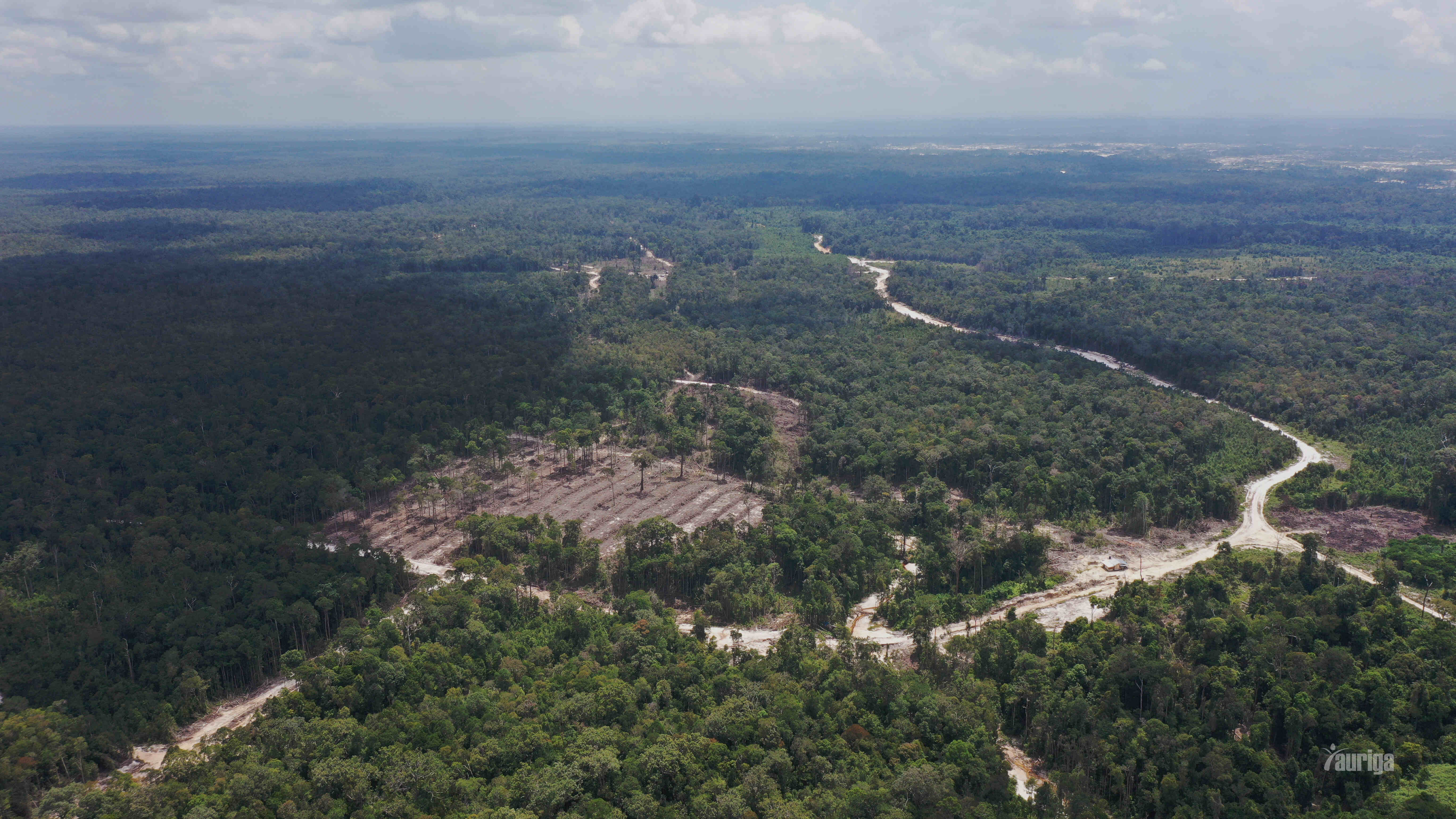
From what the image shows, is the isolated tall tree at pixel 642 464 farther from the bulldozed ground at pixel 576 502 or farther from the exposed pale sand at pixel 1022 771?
the exposed pale sand at pixel 1022 771

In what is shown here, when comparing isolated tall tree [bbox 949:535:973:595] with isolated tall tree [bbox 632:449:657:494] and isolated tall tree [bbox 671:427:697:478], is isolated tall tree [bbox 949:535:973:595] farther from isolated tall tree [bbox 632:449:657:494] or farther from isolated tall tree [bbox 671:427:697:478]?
isolated tall tree [bbox 632:449:657:494]

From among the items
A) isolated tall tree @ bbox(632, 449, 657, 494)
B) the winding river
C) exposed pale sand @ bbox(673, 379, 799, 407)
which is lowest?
the winding river

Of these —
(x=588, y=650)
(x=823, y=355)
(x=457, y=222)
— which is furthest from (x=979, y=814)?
(x=457, y=222)

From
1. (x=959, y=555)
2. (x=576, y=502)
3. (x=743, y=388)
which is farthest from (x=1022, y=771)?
(x=743, y=388)

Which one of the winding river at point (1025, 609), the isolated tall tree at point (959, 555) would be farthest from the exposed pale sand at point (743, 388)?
the winding river at point (1025, 609)

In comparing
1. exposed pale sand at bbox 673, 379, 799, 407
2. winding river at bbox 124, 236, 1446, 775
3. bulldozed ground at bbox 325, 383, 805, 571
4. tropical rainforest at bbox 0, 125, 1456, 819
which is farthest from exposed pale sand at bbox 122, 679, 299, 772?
exposed pale sand at bbox 673, 379, 799, 407

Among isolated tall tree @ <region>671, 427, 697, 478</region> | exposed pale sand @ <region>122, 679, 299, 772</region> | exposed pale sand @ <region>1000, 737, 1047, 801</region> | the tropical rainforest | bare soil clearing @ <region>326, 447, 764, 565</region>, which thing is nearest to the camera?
the tropical rainforest

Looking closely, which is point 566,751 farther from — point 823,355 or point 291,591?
point 823,355
